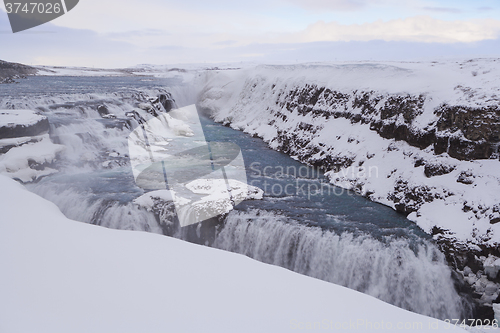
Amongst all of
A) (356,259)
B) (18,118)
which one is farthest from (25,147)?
(356,259)

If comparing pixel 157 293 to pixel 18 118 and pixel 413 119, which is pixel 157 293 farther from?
pixel 18 118

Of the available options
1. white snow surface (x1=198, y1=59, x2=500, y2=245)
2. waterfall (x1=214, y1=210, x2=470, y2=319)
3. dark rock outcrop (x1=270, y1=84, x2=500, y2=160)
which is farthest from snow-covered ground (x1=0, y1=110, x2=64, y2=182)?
dark rock outcrop (x1=270, y1=84, x2=500, y2=160)

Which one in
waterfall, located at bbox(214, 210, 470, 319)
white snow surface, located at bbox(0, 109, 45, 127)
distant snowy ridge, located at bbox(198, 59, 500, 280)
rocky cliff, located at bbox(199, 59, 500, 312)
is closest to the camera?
waterfall, located at bbox(214, 210, 470, 319)

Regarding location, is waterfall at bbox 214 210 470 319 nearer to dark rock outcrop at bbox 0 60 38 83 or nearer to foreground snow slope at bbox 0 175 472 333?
foreground snow slope at bbox 0 175 472 333

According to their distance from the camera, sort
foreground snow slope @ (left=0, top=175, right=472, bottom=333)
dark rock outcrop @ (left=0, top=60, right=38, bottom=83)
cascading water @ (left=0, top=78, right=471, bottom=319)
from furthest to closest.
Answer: dark rock outcrop @ (left=0, top=60, right=38, bottom=83) < cascading water @ (left=0, top=78, right=471, bottom=319) < foreground snow slope @ (left=0, top=175, right=472, bottom=333)

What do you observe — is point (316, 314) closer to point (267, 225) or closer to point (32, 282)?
point (32, 282)

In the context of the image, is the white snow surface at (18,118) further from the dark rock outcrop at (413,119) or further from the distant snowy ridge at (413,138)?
the dark rock outcrop at (413,119)
